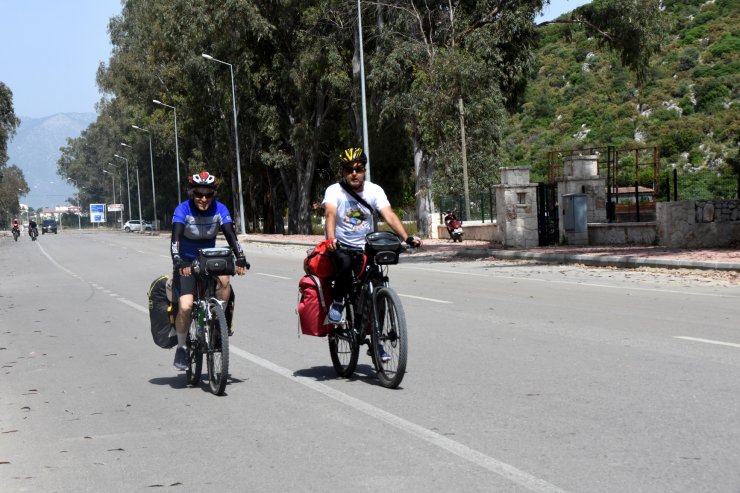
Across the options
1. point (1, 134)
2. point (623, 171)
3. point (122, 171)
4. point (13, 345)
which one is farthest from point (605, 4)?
point (122, 171)

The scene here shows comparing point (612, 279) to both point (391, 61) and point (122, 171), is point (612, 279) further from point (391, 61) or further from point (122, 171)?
point (122, 171)

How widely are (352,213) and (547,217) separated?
22.2 metres

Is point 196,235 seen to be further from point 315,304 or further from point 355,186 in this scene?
point 355,186

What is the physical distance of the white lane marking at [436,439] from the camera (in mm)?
5336

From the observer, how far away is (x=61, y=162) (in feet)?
554

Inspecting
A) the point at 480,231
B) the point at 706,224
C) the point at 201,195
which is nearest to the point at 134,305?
the point at 201,195

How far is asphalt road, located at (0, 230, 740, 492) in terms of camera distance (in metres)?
5.66

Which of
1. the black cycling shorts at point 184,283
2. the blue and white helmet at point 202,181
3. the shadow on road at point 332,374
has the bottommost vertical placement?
the shadow on road at point 332,374

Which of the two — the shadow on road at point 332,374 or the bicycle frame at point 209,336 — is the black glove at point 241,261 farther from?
the shadow on road at point 332,374

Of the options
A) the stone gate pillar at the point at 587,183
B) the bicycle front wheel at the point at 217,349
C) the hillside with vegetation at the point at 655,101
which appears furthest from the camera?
the hillside with vegetation at the point at 655,101

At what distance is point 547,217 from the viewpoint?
1185 inches

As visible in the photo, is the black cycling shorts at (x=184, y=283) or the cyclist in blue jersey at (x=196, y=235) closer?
the cyclist in blue jersey at (x=196, y=235)

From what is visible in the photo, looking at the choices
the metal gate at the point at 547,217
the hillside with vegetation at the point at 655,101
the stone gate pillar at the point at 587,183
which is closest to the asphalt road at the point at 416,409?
the metal gate at the point at 547,217

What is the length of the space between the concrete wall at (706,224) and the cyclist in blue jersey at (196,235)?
18107mm
